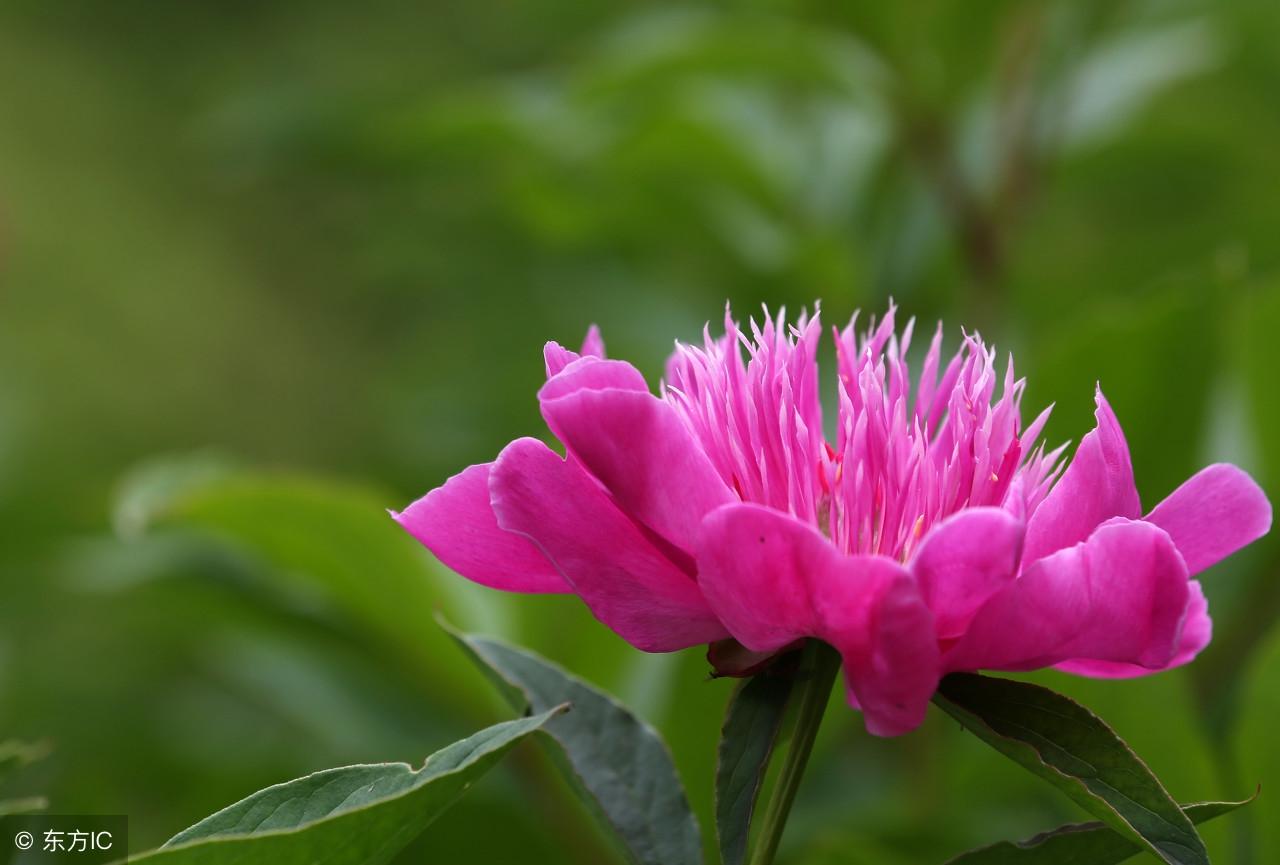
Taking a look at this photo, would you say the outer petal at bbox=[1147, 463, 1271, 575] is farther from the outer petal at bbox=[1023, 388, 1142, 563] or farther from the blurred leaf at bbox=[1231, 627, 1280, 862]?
the blurred leaf at bbox=[1231, 627, 1280, 862]

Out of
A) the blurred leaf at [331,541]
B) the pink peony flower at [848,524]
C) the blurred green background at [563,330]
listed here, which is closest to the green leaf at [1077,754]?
the pink peony flower at [848,524]

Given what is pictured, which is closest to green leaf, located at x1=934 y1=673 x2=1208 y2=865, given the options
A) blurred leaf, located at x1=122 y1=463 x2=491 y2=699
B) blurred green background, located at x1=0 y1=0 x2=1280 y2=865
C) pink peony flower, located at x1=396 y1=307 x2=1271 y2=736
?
pink peony flower, located at x1=396 y1=307 x2=1271 y2=736

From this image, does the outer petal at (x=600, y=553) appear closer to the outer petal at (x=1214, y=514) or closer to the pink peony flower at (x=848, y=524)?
the pink peony flower at (x=848, y=524)

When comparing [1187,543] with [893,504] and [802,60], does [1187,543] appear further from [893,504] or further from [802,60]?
[802,60]

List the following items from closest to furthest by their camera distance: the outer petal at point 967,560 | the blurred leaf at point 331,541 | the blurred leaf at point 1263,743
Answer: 1. the outer petal at point 967,560
2. the blurred leaf at point 1263,743
3. the blurred leaf at point 331,541

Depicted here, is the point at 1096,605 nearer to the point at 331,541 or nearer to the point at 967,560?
the point at 967,560

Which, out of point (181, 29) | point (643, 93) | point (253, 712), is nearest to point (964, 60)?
point (643, 93)
